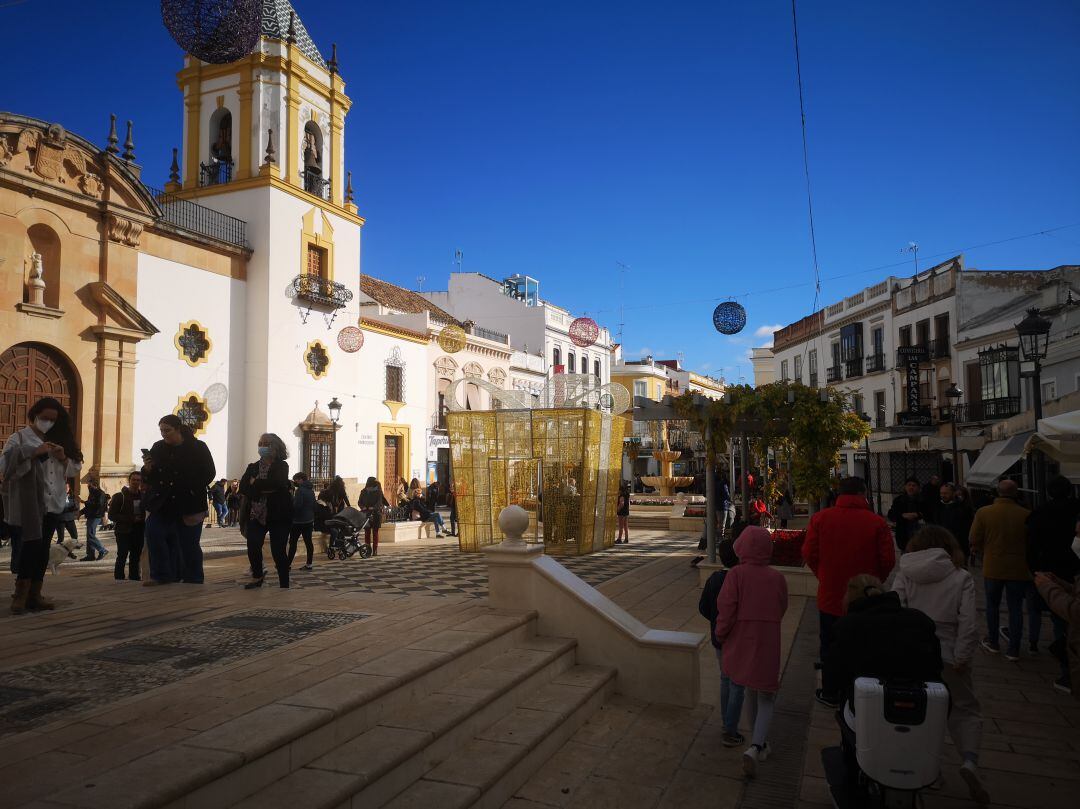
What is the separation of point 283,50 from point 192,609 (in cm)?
2201

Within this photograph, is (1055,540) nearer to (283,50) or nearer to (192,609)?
(192,609)

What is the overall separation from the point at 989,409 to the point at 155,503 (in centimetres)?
2826

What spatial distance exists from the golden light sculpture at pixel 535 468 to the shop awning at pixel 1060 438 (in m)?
7.26

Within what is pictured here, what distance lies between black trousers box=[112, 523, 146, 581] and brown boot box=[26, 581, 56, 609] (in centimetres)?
290

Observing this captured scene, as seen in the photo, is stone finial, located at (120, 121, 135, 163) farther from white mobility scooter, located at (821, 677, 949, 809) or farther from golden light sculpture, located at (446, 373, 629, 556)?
white mobility scooter, located at (821, 677, 949, 809)

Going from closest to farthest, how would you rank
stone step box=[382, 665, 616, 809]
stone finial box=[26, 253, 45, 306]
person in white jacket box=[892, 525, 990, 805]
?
1. stone step box=[382, 665, 616, 809]
2. person in white jacket box=[892, 525, 990, 805]
3. stone finial box=[26, 253, 45, 306]

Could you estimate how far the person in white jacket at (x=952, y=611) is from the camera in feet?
14.0

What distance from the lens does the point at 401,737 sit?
3961 mm

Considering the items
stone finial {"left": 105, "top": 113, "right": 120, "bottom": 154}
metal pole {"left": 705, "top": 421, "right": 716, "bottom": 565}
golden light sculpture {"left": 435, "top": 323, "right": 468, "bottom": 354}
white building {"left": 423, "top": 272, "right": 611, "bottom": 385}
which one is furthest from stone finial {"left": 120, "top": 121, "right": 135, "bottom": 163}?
white building {"left": 423, "top": 272, "right": 611, "bottom": 385}

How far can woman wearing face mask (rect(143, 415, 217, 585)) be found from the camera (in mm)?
6973

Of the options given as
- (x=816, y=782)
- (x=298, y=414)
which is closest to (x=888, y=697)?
(x=816, y=782)

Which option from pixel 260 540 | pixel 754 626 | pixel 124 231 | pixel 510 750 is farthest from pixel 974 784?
pixel 124 231

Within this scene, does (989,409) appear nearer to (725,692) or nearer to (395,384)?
(395,384)

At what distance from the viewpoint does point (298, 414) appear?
23.5 m
